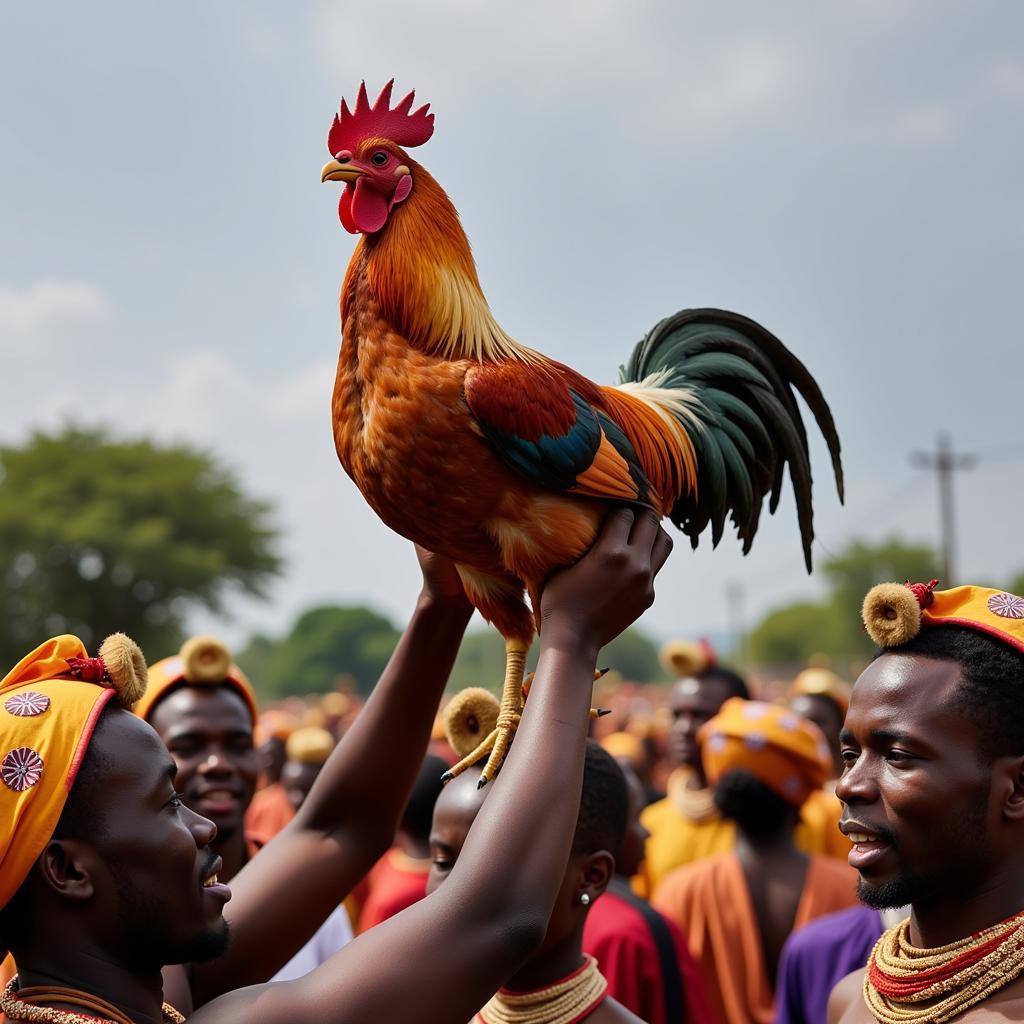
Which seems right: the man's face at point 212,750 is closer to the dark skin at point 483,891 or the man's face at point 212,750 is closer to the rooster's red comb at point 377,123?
the dark skin at point 483,891

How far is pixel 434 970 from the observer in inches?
78.2

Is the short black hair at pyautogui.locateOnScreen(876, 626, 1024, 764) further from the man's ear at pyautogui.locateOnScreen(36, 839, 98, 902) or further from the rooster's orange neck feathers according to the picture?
the man's ear at pyautogui.locateOnScreen(36, 839, 98, 902)

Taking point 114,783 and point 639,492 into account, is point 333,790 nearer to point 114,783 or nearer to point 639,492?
point 114,783

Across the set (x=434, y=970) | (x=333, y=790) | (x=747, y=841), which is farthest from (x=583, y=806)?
(x=747, y=841)

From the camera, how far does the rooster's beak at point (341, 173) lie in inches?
95.7

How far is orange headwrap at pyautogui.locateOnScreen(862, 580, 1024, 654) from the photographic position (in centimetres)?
270

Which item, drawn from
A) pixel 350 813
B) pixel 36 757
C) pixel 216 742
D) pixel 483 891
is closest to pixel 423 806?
pixel 216 742

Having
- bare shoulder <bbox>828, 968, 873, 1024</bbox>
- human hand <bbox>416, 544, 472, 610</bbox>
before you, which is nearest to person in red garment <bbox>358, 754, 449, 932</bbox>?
bare shoulder <bbox>828, 968, 873, 1024</bbox>

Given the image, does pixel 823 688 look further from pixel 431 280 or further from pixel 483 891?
pixel 483 891

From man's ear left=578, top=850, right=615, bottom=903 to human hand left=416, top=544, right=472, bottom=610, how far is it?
3.52 feet

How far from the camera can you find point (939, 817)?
2568 millimetres

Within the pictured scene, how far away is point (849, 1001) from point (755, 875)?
2710 mm

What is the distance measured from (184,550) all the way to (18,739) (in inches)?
1642

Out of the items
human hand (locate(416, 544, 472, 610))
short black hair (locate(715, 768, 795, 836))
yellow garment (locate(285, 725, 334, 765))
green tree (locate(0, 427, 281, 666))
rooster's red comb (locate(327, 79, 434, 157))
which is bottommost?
human hand (locate(416, 544, 472, 610))
